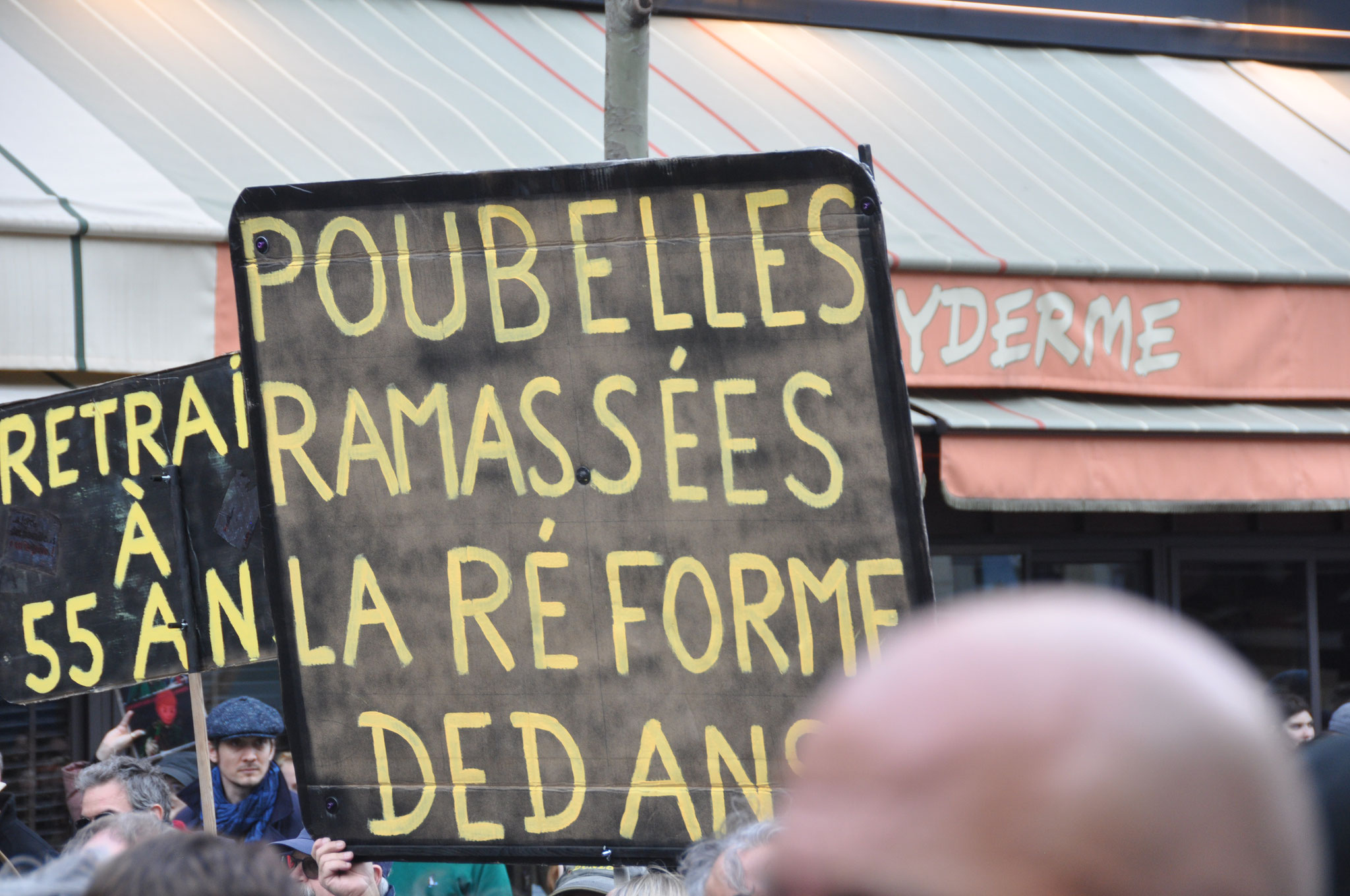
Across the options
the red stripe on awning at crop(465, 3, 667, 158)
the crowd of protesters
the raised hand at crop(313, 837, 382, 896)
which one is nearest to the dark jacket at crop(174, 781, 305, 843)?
the raised hand at crop(313, 837, 382, 896)

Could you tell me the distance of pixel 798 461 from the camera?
7.11ft

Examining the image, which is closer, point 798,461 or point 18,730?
point 798,461

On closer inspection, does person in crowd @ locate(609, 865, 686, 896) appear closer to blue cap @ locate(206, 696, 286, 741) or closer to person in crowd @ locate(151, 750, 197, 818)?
blue cap @ locate(206, 696, 286, 741)

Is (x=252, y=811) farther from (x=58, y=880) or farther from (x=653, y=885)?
(x=58, y=880)

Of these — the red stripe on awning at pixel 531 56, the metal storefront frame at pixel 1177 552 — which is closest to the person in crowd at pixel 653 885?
the metal storefront frame at pixel 1177 552

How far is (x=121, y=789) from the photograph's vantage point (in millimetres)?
3629

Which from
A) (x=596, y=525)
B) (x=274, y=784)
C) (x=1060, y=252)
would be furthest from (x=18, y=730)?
(x=1060, y=252)

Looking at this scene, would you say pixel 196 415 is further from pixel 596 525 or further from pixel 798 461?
pixel 798 461

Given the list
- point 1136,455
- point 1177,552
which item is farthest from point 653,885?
point 1177,552

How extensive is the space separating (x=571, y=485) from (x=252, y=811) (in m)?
2.31

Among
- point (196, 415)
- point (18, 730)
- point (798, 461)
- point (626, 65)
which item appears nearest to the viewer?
point (798, 461)

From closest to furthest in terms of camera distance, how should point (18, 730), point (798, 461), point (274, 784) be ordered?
point (798, 461) < point (274, 784) < point (18, 730)

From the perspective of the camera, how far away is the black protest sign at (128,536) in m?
3.05

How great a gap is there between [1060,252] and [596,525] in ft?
15.4
